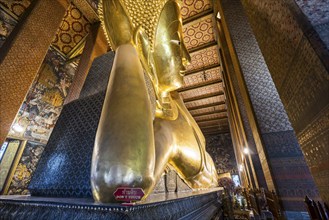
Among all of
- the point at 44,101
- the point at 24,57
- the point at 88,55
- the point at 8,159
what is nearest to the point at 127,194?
the point at 24,57

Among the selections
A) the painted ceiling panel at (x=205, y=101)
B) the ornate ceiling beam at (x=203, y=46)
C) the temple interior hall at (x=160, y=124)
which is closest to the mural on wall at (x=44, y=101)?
the temple interior hall at (x=160, y=124)

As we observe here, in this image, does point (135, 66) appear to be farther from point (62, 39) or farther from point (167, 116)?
point (62, 39)

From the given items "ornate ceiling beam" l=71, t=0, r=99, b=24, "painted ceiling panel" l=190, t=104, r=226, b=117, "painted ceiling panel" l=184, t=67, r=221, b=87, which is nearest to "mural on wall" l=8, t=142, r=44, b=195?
"ornate ceiling beam" l=71, t=0, r=99, b=24

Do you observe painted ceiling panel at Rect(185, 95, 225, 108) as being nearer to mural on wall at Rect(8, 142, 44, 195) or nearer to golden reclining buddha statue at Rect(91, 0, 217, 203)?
mural on wall at Rect(8, 142, 44, 195)

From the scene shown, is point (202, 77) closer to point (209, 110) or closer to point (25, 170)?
point (209, 110)

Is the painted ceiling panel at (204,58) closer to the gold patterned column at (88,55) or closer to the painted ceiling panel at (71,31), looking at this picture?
the gold patterned column at (88,55)

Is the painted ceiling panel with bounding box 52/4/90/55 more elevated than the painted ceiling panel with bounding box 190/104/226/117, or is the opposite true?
the painted ceiling panel with bounding box 52/4/90/55

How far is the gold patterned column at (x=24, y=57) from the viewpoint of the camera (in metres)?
2.31

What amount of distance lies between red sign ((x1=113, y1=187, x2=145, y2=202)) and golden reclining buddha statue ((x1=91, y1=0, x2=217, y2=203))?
25mm

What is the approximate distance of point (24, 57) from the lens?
2.58 meters

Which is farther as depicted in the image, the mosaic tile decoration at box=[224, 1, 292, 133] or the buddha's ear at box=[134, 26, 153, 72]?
the mosaic tile decoration at box=[224, 1, 292, 133]

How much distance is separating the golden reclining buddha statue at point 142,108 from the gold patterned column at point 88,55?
2994mm

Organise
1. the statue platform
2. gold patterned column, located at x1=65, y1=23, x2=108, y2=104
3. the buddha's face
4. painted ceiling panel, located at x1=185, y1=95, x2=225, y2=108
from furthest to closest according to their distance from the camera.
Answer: painted ceiling panel, located at x1=185, y1=95, x2=225, y2=108
gold patterned column, located at x1=65, y1=23, x2=108, y2=104
the buddha's face
the statue platform

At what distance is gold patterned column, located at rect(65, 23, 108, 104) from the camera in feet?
11.7
